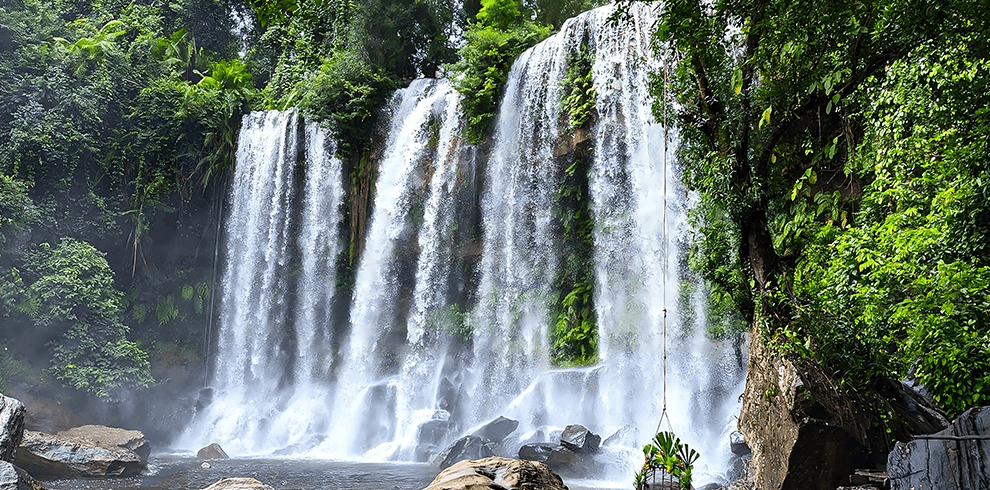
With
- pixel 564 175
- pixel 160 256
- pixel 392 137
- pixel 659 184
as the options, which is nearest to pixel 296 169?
pixel 392 137

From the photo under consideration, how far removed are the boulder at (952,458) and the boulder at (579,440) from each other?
6.93m

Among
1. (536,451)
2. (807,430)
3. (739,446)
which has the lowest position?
(536,451)

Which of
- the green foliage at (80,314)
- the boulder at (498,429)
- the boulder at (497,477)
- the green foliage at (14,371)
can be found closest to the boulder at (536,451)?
the boulder at (498,429)

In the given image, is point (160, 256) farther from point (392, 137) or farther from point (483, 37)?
point (483, 37)

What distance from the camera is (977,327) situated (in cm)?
422

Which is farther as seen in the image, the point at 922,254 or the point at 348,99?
the point at 348,99

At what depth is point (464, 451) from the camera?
10883 millimetres

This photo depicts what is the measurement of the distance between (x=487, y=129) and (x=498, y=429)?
687 cm

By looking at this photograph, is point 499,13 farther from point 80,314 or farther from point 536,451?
point 80,314

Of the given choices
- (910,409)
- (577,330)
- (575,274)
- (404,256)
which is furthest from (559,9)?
(910,409)

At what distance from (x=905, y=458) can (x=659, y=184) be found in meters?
9.62

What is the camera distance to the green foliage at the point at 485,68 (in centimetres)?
1509

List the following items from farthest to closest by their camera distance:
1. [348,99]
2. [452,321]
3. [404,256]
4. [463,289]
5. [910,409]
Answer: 1. [348,99]
2. [404,256]
3. [463,289]
4. [452,321]
5. [910,409]

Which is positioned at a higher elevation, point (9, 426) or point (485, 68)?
point (485, 68)
